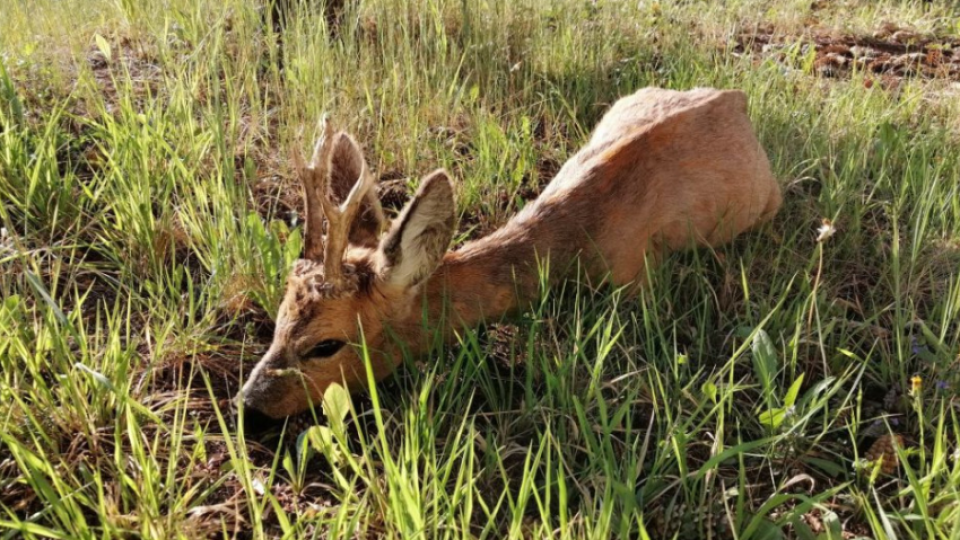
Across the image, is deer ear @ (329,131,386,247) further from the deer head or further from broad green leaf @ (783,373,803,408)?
broad green leaf @ (783,373,803,408)

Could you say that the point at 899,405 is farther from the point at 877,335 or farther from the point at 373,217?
the point at 373,217

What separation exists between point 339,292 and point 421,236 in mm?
329

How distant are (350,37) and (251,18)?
59 centimetres

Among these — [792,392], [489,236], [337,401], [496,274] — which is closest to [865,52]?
[489,236]

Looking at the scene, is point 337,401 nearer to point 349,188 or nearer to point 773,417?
point 349,188

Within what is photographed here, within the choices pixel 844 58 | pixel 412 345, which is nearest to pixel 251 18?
pixel 412 345

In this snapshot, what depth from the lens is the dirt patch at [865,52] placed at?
18.1 feet

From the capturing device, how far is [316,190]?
2.59 meters

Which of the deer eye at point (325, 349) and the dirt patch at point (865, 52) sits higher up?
the dirt patch at point (865, 52)

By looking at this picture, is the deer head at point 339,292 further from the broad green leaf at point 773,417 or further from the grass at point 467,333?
the broad green leaf at point 773,417

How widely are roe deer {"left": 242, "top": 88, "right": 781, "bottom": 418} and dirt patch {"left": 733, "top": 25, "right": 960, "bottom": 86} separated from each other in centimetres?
197

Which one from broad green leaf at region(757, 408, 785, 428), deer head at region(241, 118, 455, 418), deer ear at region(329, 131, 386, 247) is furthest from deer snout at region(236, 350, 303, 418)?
broad green leaf at region(757, 408, 785, 428)

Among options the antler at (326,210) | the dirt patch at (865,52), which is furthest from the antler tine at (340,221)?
the dirt patch at (865,52)

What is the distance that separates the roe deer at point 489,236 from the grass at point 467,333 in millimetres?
144
